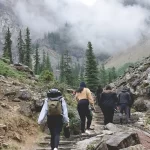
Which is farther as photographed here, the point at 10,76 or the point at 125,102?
the point at 10,76

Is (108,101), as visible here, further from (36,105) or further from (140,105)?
(140,105)

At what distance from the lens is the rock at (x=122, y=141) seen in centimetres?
966

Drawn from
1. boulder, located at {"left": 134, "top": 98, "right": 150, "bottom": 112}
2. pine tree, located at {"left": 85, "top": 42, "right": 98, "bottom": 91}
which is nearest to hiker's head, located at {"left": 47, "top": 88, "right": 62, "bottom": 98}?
boulder, located at {"left": 134, "top": 98, "right": 150, "bottom": 112}

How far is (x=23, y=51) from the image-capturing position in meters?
80.4

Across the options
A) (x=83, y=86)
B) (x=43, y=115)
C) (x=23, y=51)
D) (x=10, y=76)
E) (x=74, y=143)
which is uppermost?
(x=23, y=51)

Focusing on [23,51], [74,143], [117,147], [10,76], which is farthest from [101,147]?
[23,51]

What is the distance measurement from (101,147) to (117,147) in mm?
477

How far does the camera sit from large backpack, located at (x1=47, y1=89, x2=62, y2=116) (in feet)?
30.5

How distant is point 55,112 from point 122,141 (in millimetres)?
2034

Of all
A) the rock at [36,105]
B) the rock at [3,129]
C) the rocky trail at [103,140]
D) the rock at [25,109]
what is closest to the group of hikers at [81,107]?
the rocky trail at [103,140]

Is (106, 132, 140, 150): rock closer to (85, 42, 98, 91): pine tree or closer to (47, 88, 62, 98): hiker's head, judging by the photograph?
(47, 88, 62, 98): hiker's head

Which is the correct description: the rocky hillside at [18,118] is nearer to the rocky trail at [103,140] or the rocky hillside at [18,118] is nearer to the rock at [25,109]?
the rock at [25,109]

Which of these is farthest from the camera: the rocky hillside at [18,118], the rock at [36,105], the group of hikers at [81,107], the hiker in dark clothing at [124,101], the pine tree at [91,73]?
the pine tree at [91,73]

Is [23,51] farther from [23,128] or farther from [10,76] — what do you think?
[23,128]
